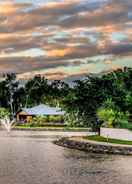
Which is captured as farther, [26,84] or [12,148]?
[26,84]

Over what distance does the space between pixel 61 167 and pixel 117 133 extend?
1007 inches

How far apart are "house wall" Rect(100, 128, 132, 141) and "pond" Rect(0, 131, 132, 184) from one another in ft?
29.7

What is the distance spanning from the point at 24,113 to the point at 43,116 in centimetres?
1222

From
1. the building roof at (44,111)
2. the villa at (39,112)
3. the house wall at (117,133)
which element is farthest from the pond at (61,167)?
the building roof at (44,111)

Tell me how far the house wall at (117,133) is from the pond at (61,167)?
907cm

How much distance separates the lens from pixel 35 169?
134 ft

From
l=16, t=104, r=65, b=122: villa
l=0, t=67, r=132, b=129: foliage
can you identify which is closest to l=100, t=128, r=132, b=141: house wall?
l=0, t=67, r=132, b=129: foliage

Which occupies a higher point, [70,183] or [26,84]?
[26,84]

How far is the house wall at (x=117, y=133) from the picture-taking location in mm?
64312

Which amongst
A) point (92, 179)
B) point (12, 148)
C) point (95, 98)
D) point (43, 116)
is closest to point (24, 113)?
point (43, 116)

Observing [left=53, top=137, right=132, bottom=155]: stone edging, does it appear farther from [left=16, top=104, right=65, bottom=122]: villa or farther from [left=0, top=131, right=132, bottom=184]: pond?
[left=16, top=104, right=65, bottom=122]: villa

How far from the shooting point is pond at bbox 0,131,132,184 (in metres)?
35.6

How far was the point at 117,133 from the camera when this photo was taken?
67.1m

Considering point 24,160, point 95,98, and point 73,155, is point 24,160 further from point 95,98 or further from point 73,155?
point 95,98
